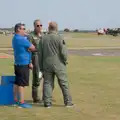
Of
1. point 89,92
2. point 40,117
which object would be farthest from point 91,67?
point 40,117

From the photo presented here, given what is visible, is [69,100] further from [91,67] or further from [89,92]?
[91,67]

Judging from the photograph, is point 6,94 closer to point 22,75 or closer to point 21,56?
point 22,75

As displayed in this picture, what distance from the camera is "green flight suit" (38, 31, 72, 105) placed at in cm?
957

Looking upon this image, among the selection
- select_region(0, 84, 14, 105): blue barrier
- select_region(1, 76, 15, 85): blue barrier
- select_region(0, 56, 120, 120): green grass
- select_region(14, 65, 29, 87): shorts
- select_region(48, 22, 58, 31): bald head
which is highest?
select_region(48, 22, 58, 31): bald head

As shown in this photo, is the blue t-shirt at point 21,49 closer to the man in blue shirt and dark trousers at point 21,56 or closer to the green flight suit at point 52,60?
the man in blue shirt and dark trousers at point 21,56

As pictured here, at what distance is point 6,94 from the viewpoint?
9.90 meters

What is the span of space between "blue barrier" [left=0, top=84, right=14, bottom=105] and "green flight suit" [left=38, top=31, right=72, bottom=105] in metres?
0.78

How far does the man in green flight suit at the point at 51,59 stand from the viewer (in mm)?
9566

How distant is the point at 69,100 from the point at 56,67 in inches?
32.2

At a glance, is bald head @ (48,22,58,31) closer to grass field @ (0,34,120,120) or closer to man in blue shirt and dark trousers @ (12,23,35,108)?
man in blue shirt and dark trousers @ (12,23,35,108)

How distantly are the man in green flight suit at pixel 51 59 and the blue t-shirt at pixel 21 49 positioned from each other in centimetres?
33

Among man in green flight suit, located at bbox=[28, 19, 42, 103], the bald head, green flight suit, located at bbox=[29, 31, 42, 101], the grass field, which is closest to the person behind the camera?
the grass field

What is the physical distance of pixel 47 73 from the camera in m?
9.73

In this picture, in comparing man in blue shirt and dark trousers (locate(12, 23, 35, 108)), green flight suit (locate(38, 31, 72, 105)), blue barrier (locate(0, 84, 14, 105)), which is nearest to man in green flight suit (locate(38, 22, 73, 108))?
green flight suit (locate(38, 31, 72, 105))
